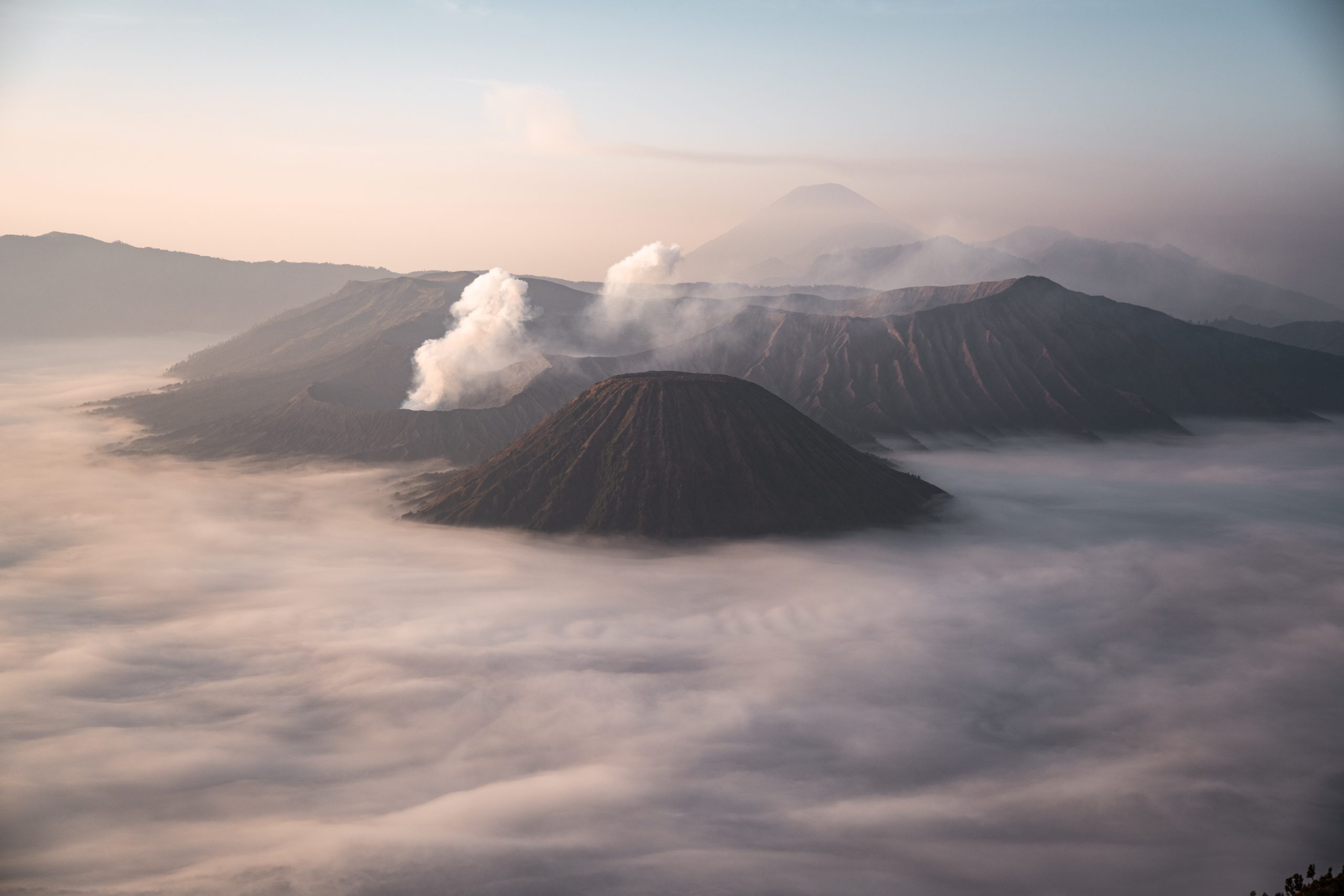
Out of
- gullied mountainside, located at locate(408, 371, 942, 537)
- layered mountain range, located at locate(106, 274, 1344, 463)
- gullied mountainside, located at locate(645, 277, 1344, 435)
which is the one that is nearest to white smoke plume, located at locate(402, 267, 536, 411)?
layered mountain range, located at locate(106, 274, 1344, 463)

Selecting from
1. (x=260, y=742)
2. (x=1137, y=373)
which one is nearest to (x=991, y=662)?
(x=260, y=742)

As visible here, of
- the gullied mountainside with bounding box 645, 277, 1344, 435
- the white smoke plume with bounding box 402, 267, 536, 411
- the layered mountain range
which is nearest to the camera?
the layered mountain range

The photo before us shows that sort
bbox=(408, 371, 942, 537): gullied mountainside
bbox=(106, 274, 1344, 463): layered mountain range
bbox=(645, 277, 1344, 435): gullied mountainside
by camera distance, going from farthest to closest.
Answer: bbox=(645, 277, 1344, 435): gullied mountainside < bbox=(106, 274, 1344, 463): layered mountain range < bbox=(408, 371, 942, 537): gullied mountainside

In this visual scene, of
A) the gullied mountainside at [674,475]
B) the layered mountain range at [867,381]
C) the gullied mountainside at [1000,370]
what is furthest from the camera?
the gullied mountainside at [1000,370]

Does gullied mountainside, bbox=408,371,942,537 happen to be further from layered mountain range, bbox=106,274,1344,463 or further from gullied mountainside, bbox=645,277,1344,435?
gullied mountainside, bbox=645,277,1344,435

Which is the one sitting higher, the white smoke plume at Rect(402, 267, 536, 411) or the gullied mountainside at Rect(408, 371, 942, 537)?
the white smoke plume at Rect(402, 267, 536, 411)

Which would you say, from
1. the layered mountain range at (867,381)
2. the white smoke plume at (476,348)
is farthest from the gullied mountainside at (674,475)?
the white smoke plume at (476,348)

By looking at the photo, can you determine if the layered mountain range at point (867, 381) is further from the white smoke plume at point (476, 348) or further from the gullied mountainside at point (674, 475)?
the gullied mountainside at point (674, 475)

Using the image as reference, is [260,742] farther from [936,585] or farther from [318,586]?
[936,585]
